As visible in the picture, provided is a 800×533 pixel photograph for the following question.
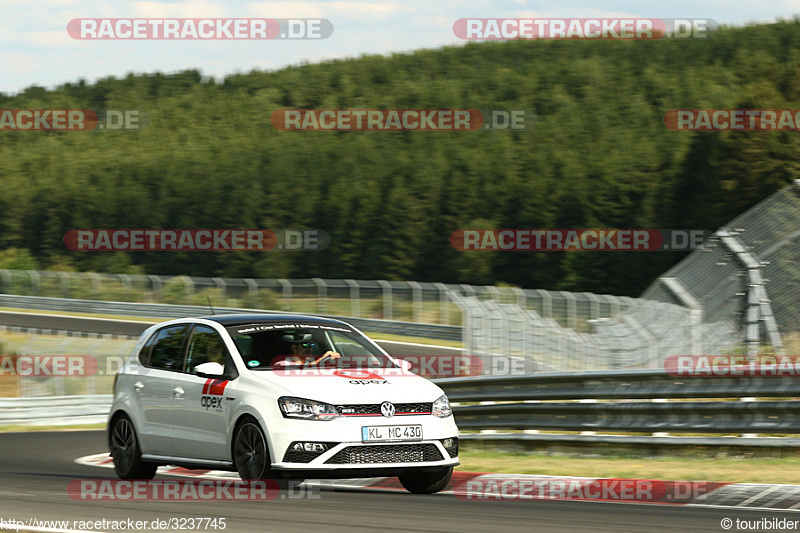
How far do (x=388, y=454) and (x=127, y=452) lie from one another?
2.93 metres

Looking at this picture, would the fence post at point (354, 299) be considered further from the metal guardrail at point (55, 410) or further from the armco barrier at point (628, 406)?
the armco barrier at point (628, 406)

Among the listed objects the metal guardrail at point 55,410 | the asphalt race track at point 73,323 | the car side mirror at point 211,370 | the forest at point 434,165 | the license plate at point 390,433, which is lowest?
the metal guardrail at point 55,410

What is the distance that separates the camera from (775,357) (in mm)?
12461

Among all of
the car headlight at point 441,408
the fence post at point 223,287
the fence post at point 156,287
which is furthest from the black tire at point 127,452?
the fence post at point 156,287

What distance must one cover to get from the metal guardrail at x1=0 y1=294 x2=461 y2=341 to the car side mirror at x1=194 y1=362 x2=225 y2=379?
2652 cm

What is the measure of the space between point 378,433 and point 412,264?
72.1 metres

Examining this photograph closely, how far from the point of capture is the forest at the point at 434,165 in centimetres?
7112

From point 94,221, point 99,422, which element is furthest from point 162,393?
point 94,221

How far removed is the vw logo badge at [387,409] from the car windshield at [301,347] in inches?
35.7

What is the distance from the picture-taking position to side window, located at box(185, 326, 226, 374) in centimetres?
953

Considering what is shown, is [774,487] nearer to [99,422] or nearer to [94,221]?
[99,422]

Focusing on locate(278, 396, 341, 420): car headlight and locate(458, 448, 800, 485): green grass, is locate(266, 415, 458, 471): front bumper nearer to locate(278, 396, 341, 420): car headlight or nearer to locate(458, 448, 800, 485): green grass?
locate(278, 396, 341, 420): car headlight

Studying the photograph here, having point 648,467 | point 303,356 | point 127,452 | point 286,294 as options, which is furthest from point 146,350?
point 286,294

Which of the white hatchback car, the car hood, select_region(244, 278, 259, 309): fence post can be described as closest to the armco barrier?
the white hatchback car
